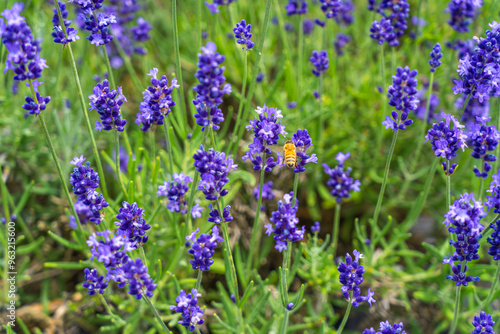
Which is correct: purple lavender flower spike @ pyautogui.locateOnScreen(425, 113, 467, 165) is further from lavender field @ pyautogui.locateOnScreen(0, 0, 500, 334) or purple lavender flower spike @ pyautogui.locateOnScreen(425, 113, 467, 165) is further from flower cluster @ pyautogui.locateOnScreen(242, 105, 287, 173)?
flower cluster @ pyautogui.locateOnScreen(242, 105, 287, 173)

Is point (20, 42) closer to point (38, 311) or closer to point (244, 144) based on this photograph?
point (244, 144)

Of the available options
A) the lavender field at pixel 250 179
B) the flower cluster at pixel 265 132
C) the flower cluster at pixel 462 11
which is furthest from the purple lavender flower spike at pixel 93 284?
the flower cluster at pixel 462 11

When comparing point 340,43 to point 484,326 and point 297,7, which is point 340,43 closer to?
point 297,7

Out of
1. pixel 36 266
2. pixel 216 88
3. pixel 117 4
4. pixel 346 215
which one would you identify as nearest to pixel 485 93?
pixel 216 88

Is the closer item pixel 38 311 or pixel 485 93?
pixel 485 93

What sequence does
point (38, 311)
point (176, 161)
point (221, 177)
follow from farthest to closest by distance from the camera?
point (38, 311) < point (176, 161) < point (221, 177)
